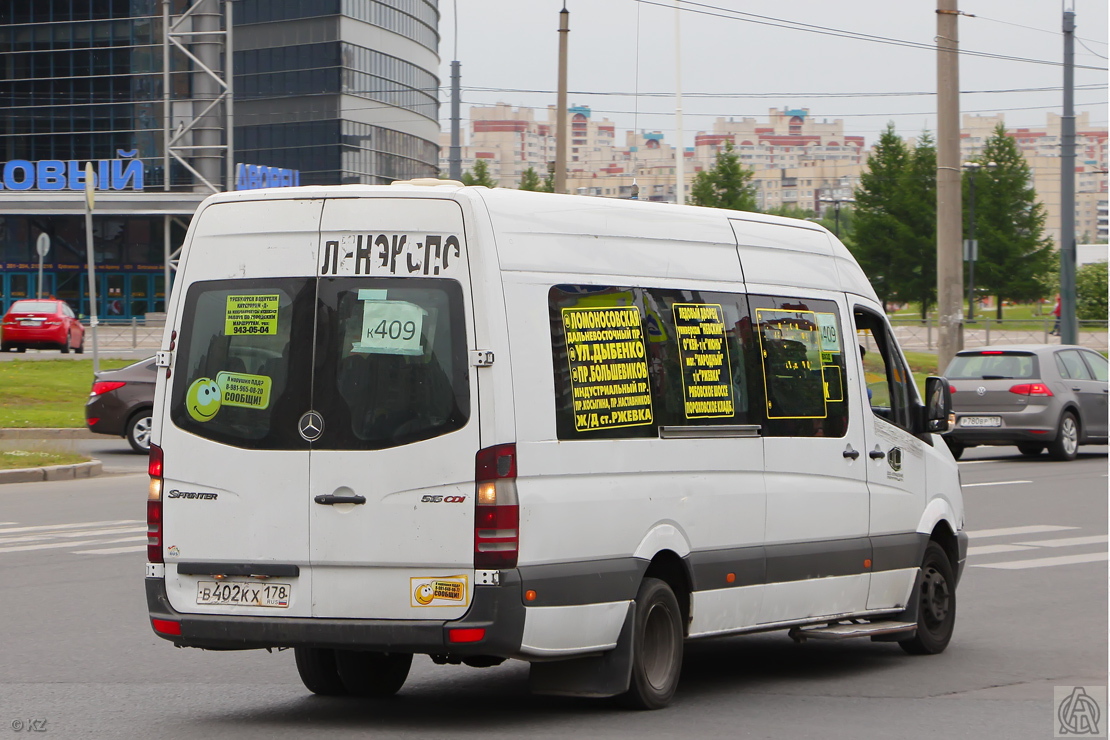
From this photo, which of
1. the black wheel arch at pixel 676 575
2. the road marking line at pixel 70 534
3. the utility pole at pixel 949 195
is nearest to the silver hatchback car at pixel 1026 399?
the utility pole at pixel 949 195

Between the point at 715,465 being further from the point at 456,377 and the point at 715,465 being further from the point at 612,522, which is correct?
the point at 456,377

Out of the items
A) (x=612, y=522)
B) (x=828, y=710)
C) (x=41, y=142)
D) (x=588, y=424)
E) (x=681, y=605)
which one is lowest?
(x=828, y=710)

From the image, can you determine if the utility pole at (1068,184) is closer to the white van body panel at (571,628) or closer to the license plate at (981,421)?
the license plate at (981,421)

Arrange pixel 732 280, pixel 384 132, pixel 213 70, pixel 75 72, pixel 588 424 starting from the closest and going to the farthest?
1. pixel 588 424
2. pixel 732 280
3. pixel 213 70
4. pixel 75 72
5. pixel 384 132

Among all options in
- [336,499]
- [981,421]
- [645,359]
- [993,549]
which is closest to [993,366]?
[981,421]

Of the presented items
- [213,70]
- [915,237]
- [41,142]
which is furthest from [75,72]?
[915,237]

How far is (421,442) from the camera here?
6.16 metres

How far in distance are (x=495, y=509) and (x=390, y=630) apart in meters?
0.64

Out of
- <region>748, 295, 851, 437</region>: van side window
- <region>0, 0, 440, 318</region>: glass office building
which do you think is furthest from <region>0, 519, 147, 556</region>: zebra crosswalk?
<region>0, 0, 440, 318</region>: glass office building

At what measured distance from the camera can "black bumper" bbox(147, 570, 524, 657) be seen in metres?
6.06

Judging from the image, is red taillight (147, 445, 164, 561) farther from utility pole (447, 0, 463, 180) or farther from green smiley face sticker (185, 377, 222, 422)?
utility pole (447, 0, 463, 180)

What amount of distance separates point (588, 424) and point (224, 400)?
151 centimetres

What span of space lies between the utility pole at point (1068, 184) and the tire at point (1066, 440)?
30.0 ft

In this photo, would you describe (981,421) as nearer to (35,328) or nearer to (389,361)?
(389,361)
